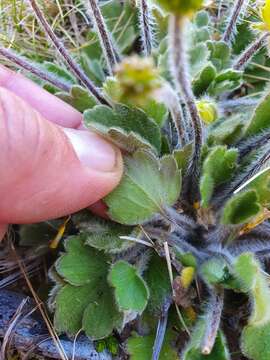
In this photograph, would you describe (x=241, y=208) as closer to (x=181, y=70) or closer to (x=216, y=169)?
(x=216, y=169)

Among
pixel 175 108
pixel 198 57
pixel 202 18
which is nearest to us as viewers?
pixel 175 108

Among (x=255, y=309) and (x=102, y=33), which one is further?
(x=102, y=33)

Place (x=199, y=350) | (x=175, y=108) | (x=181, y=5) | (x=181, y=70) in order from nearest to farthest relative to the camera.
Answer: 1. (x=181, y=5)
2. (x=181, y=70)
3. (x=175, y=108)
4. (x=199, y=350)

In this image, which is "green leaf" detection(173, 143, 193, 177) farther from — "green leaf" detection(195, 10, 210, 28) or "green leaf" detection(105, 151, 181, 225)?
"green leaf" detection(195, 10, 210, 28)

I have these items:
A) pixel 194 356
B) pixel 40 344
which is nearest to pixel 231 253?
pixel 194 356

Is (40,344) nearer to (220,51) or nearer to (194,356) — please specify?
(194,356)

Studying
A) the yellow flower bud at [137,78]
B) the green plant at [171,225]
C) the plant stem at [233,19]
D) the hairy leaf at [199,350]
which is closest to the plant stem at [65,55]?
the green plant at [171,225]

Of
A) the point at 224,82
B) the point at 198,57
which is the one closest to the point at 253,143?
the point at 224,82
